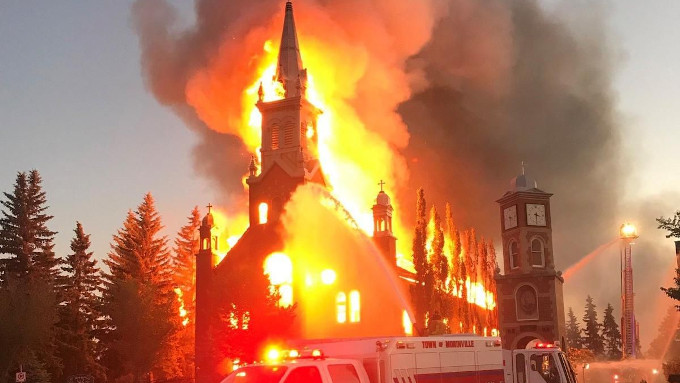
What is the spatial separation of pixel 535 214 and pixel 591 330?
6917 centimetres

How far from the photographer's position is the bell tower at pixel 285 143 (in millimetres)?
55719

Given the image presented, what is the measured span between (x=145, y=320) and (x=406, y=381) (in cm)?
4016

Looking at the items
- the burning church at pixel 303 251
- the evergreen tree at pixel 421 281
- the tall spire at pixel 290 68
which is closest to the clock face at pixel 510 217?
the evergreen tree at pixel 421 281

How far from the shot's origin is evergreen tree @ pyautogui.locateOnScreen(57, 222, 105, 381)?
185 ft

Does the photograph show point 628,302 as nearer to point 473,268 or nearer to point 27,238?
point 473,268

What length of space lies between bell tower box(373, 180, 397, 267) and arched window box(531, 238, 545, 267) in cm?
1164

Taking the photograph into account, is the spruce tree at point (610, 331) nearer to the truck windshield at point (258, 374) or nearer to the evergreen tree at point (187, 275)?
the evergreen tree at point (187, 275)

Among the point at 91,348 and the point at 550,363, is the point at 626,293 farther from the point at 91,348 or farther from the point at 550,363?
the point at 550,363

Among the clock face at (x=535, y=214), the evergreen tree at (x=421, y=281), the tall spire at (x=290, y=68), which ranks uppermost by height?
the tall spire at (x=290, y=68)

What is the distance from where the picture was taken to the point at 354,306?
174ft

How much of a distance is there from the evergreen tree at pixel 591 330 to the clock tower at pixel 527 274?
207 ft

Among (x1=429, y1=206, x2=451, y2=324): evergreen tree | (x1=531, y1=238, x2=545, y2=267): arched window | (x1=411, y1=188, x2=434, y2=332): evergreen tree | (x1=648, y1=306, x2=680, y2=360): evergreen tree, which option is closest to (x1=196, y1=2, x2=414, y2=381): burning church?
(x1=411, y1=188, x2=434, y2=332): evergreen tree

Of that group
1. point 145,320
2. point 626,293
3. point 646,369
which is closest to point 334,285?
point 145,320

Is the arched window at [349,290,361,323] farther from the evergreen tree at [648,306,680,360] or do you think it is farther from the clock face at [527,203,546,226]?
the evergreen tree at [648,306,680,360]
